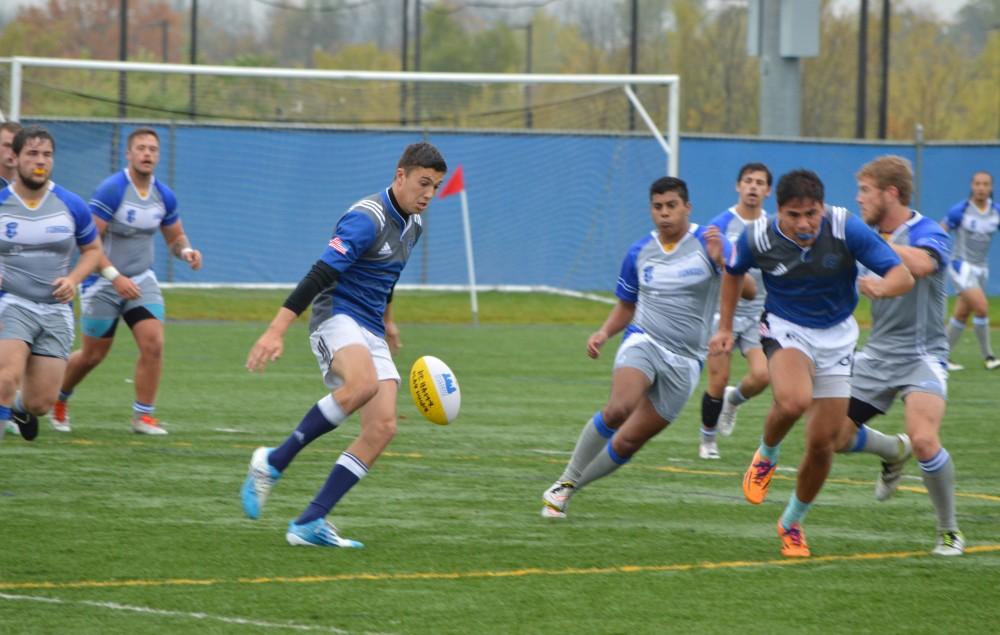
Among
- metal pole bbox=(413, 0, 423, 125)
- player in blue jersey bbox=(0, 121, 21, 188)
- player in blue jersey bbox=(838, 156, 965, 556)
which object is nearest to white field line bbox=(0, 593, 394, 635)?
player in blue jersey bbox=(838, 156, 965, 556)

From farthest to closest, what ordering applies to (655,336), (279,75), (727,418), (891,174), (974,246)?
1. (279,75)
2. (974,246)
3. (727,418)
4. (655,336)
5. (891,174)

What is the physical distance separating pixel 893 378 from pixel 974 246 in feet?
40.3

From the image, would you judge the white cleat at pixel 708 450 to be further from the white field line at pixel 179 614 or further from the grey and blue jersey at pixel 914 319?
the white field line at pixel 179 614

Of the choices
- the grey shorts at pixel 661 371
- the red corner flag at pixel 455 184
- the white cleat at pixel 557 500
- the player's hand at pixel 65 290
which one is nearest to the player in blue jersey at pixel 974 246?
the red corner flag at pixel 455 184

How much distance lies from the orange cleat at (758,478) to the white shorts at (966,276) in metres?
10.2

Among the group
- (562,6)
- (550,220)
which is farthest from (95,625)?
(562,6)

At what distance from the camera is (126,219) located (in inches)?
464

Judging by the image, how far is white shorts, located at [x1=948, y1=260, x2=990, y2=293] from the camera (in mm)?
18328

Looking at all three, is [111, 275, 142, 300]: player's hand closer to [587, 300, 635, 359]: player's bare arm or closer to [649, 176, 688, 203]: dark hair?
[587, 300, 635, 359]: player's bare arm

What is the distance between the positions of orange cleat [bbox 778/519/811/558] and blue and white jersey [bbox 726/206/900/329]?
3.28 ft

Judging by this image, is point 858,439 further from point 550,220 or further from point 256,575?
point 550,220

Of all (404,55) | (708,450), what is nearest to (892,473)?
(708,450)

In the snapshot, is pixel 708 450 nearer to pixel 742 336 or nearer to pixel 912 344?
pixel 742 336

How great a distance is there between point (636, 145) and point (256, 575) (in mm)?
23907
